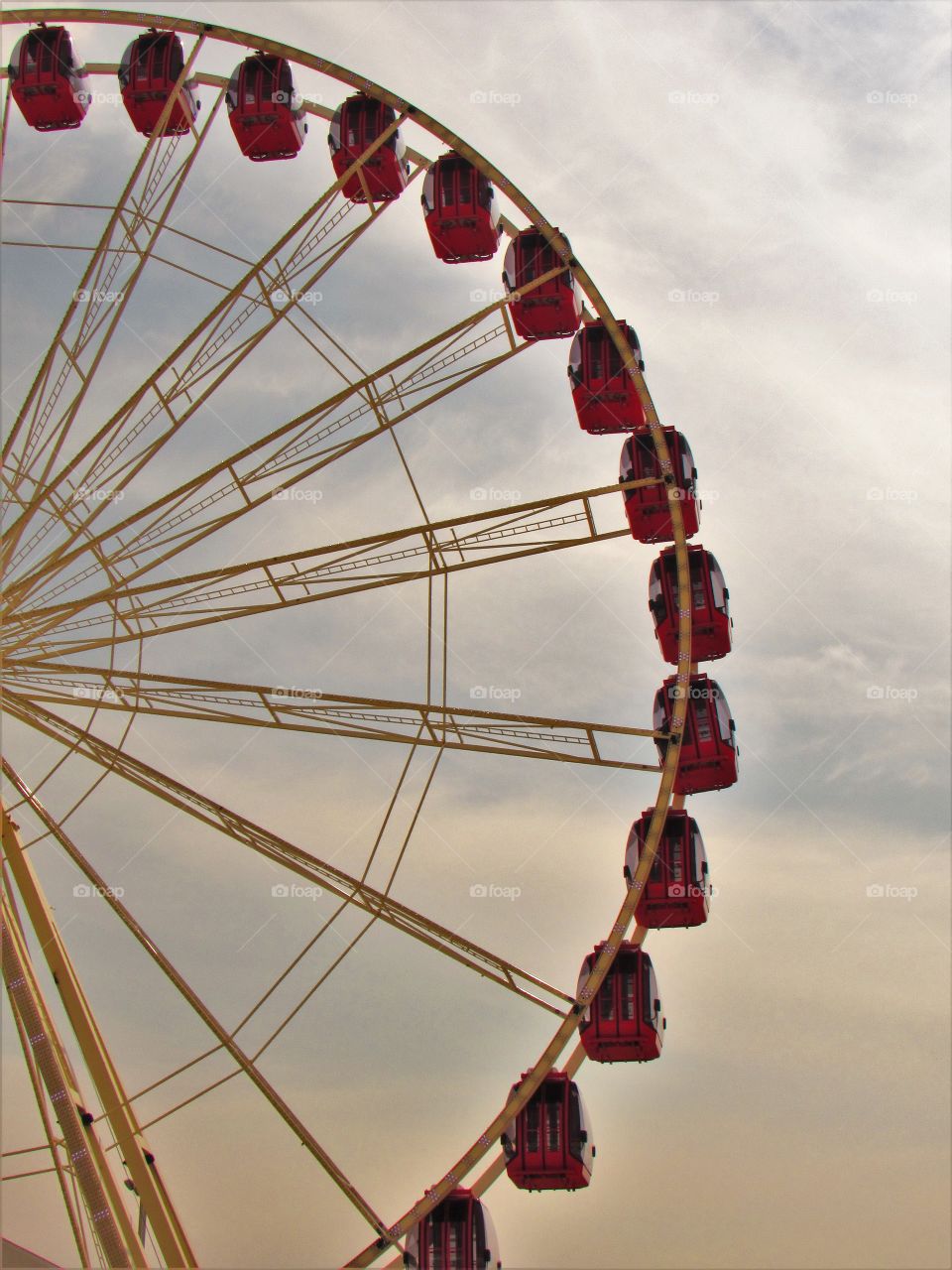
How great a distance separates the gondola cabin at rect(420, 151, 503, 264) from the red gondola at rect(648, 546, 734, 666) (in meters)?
5.51

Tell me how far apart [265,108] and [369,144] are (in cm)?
193

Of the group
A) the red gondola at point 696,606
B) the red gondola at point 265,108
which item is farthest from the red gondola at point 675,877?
the red gondola at point 265,108

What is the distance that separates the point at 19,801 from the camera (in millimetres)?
18625

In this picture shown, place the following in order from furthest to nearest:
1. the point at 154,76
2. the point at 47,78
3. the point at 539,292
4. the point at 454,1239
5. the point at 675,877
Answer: the point at 154,76, the point at 47,78, the point at 539,292, the point at 675,877, the point at 454,1239

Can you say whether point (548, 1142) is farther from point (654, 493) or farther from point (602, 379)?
point (602, 379)

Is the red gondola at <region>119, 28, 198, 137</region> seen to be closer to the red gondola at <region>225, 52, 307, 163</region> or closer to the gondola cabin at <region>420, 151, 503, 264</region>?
the red gondola at <region>225, 52, 307, 163</region>

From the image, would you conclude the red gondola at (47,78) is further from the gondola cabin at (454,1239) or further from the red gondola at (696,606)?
the gondola cabin at (454,1239)

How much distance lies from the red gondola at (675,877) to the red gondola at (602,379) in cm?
600

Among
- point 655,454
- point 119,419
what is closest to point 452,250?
point 655,454

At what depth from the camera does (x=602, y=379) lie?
895 inches

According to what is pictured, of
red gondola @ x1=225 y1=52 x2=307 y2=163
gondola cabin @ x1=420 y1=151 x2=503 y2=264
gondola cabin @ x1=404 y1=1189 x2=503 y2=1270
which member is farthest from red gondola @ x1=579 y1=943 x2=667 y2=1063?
red gondola @ x1=225 y1=52 x2=307 y2=163

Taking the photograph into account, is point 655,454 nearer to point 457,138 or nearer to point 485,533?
point 485,533

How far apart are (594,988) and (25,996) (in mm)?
6956

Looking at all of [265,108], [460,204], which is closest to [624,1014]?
[460,204]
